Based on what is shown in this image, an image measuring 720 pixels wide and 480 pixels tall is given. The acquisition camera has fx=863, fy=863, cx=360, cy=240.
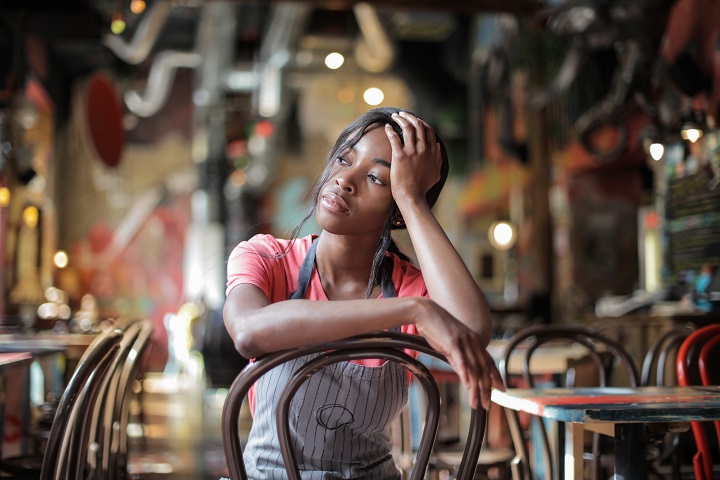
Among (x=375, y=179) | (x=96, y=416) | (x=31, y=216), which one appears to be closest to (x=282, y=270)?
(x=375, y=179)

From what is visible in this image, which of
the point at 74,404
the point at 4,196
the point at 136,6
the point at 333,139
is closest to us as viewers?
the point at 74,404

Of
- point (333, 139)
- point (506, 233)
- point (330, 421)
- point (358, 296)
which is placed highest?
point (333, 139)

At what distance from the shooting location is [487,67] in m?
12.9

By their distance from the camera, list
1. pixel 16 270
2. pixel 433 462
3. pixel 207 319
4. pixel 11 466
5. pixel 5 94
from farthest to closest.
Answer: pixel 207 319 < pixel 16 270 < pixel 5 94 < pixel 433 462 < pixel 11 466

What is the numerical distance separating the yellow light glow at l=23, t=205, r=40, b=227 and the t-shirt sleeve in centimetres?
800

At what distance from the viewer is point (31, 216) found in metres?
9.27

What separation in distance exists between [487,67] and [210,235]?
15.8 ft

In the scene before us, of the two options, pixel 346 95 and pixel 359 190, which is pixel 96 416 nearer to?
pixel 359 190

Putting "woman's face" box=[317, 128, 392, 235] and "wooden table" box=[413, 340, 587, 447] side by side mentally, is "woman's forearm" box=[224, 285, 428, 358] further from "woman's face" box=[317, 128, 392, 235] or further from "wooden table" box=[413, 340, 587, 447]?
"wooden table" box=[413, 340, 587, 447]

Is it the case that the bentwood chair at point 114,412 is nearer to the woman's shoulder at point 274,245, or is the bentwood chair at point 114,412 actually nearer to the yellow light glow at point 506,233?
the woman's shoulder at point 274,245

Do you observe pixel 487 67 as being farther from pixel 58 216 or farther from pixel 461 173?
pixel 58 216

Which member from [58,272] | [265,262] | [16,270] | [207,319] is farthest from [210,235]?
[265,262]

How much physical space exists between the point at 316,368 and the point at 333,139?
36.5 ft

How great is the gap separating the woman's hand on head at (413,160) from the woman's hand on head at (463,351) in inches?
12.7
